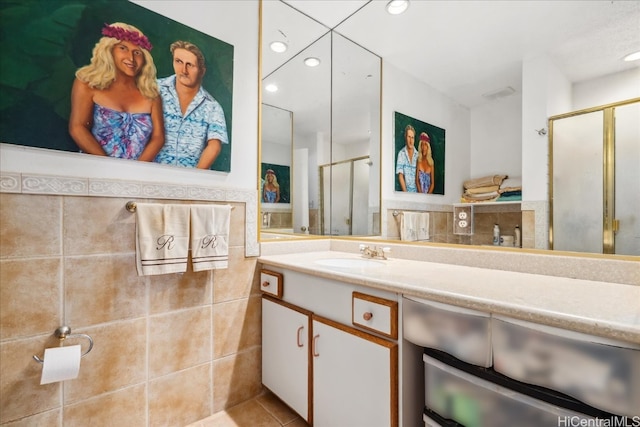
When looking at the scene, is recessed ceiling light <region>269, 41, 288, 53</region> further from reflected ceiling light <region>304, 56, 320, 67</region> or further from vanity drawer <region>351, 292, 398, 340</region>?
vanity drawer <region>351, 292, 398, 340</region>

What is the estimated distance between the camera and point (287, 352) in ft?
4.96

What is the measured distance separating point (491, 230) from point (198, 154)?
57.3 inches

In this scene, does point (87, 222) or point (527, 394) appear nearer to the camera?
point (527, 394)

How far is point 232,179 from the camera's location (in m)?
1.65

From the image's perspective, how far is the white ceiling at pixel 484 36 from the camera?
3.27ft

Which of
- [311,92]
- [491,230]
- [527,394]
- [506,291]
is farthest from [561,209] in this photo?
[311,92]

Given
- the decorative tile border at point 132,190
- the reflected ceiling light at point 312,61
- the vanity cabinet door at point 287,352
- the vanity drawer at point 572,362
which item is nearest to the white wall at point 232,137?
the decorative tile border at point 132,190

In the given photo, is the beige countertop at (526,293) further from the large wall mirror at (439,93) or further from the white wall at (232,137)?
the white wall at (232,137)

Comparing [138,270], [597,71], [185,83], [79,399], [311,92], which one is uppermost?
[311,92]

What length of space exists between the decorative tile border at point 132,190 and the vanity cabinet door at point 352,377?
2.27 feet

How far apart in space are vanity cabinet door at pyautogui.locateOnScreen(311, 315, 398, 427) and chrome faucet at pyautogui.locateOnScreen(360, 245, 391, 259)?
0.56m

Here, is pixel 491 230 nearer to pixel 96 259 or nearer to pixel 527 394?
pixel 527 394

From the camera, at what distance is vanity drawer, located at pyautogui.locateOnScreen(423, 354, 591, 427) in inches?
29.0

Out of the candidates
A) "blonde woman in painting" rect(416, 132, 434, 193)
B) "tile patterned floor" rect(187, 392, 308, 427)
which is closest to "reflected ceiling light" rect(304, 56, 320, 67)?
"blonde woman in painting" rect(416, 132, 434, 193)
